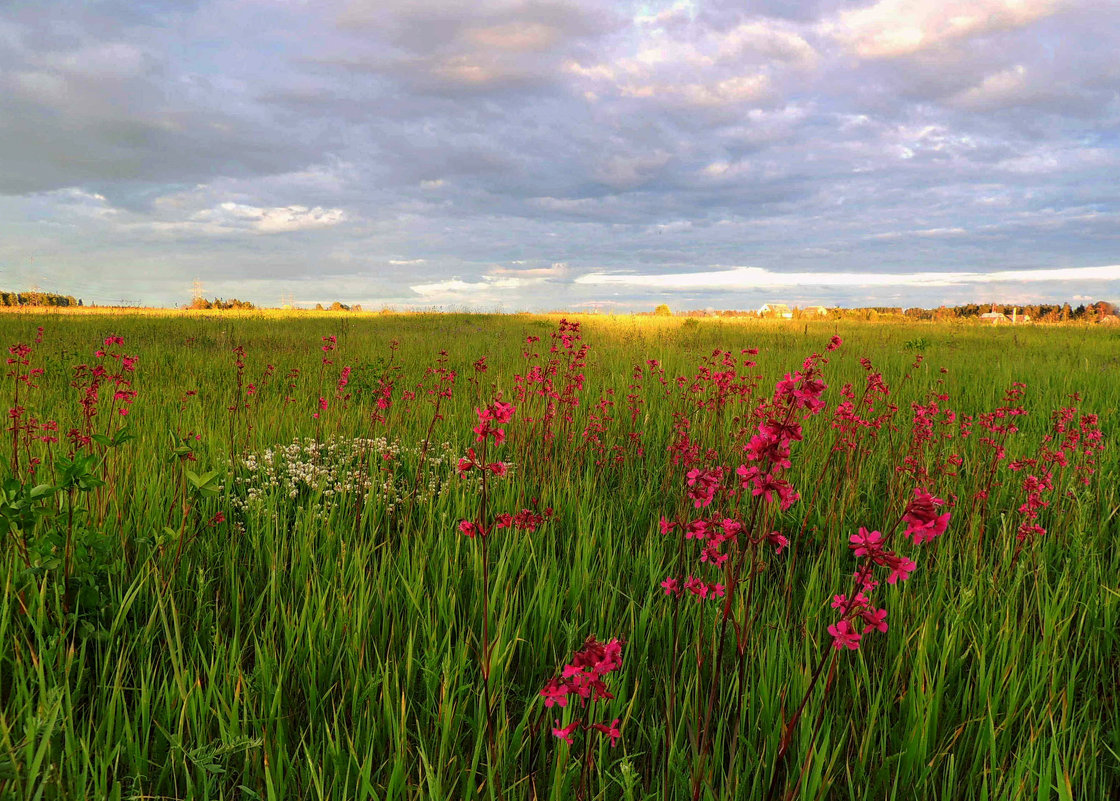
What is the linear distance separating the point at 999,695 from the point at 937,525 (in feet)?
4.74

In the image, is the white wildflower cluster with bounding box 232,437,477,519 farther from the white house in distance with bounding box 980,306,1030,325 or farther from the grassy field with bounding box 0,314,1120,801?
the white house in distance with bounding box 980,306,1030,325

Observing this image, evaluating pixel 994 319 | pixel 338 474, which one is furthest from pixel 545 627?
pixel 994 319

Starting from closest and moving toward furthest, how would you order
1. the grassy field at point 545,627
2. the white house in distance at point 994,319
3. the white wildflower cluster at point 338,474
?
1. the grassy field at point 545,627
2. the white wildflower cluster at point 338,474
3. the white house in distance at point 994,319

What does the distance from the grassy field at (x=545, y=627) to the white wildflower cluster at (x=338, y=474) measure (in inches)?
1.5

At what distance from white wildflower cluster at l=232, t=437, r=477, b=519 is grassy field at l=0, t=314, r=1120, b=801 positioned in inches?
1.5

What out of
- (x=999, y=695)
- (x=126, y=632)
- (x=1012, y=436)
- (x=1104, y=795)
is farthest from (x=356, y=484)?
(x=1012, y=436)

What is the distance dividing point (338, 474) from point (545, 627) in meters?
2.22

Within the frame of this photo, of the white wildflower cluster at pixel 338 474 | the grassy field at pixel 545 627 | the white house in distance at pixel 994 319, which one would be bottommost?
the grassy field at pixel 545 627

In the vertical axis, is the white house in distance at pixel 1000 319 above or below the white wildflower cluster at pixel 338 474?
above

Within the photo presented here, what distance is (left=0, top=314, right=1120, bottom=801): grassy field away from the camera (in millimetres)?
1608

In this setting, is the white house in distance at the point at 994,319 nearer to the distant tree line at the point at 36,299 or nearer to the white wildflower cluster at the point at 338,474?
the white wildflower cluster at the point at 338,474

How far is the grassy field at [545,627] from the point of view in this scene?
1.61m

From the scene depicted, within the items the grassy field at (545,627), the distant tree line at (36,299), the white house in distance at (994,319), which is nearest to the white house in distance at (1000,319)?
the white house in distance at (994,319)

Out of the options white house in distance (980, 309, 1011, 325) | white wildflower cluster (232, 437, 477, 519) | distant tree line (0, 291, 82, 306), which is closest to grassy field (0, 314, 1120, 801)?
white wildflower cluster (232, 437, 477, 519)
